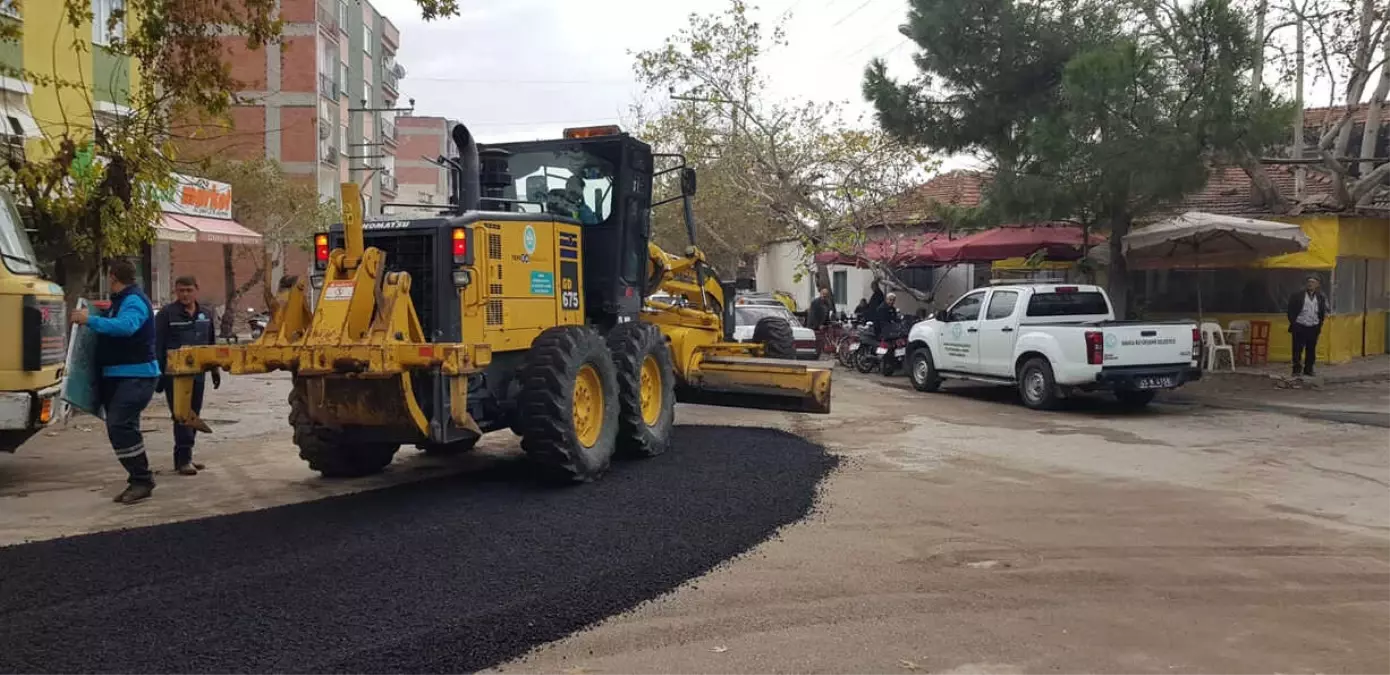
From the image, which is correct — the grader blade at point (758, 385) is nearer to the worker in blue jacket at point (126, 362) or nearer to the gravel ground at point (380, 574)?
the gravel ground at point (380, 574)

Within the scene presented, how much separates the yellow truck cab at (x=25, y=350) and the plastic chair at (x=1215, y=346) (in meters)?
15.6

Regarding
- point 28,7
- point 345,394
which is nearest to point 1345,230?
point 345,394

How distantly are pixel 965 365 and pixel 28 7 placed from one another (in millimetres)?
14498

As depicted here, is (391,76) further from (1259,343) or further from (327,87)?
(1259,343)

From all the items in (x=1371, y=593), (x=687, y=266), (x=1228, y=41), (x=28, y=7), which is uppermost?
(x=28, y=7)

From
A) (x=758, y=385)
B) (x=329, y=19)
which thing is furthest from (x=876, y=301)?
(x=329, y=19)

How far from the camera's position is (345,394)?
7207 millimetres

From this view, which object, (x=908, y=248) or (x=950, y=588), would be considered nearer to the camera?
(x=950, y=588)

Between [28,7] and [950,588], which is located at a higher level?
[28,7]

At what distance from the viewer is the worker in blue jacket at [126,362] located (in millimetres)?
7551

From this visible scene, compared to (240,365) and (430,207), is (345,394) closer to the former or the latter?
(240,365)

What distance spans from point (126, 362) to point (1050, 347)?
10435 millimetres

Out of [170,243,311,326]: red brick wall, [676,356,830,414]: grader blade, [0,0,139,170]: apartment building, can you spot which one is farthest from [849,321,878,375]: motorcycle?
[170,243,311,326]: red brick wall

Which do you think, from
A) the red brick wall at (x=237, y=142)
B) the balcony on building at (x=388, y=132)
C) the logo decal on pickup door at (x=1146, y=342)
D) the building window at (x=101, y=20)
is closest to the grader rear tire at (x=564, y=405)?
the red brick wall at (x=237, y=142)
